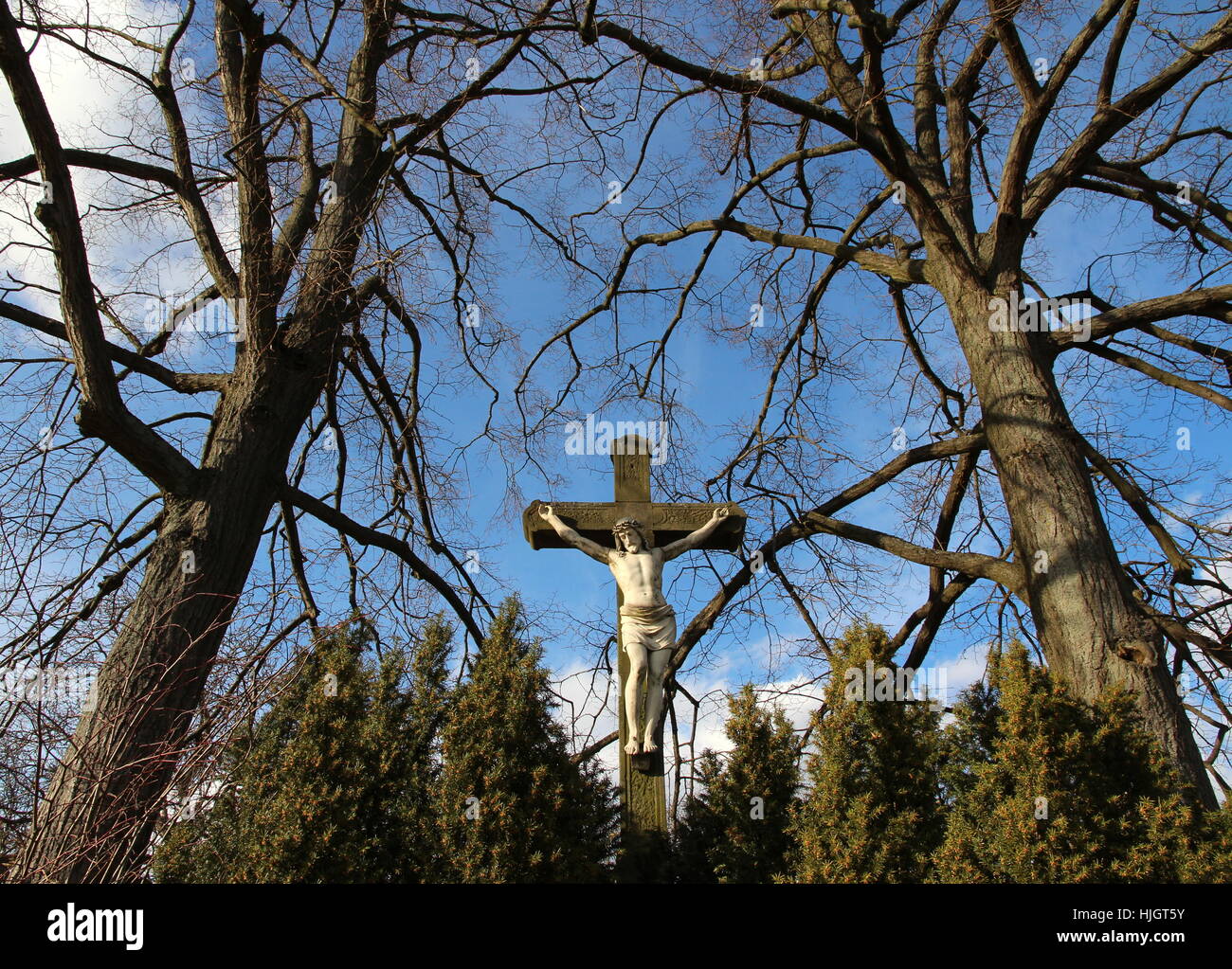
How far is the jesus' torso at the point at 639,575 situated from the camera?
5.61m

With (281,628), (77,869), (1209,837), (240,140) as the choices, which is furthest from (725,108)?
(77,869)

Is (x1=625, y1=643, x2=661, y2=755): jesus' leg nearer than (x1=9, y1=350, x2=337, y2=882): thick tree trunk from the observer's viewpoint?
No

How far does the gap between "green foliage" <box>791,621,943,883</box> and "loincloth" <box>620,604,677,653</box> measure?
1037mm

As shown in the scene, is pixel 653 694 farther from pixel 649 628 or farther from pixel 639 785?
pixel 639 785

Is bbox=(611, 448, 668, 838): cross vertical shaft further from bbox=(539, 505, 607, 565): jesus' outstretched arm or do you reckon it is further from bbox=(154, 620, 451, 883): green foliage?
bbox=(154, 620, 451, 883): green foliage

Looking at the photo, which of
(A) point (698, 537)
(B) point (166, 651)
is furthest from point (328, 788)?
(A) point (698, 537)

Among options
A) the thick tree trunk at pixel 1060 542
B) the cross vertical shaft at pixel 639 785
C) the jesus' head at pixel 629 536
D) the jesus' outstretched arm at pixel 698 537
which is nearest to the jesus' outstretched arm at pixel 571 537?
the jesus' head at pixel 629 536

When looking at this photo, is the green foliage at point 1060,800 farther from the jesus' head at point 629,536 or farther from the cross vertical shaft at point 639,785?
the jesus' head at point 629,536

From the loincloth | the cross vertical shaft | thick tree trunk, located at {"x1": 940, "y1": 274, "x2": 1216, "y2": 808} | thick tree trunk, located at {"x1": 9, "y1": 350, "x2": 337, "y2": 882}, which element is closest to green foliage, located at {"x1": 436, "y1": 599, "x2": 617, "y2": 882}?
the cross vertical shaft

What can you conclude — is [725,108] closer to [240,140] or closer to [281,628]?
[240,140]

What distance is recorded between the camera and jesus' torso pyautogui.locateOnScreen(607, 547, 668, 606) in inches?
221

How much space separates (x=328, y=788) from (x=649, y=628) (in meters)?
1.97

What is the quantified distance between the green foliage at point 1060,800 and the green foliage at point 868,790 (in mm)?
140
